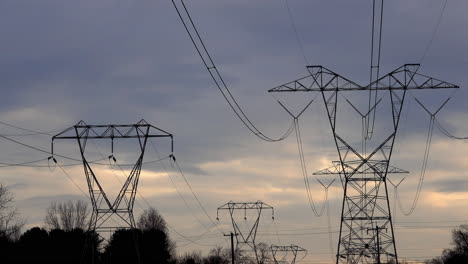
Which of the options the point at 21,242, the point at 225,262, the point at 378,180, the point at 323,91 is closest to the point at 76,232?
the point at 21,242

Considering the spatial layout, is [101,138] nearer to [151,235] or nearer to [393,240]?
[393,240]

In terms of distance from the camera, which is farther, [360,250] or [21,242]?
[21,242]

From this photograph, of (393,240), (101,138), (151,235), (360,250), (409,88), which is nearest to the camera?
(409,88)

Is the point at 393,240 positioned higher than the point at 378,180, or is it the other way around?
the point at 378,180

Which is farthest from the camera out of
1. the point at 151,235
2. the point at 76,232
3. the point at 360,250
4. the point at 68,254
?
the point at 151,235

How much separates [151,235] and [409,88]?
7686 cm

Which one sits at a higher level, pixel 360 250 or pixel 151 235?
pixel 151 235

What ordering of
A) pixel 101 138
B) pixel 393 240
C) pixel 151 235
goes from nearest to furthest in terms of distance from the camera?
pixel 101 138
pixel 393 240
pixel 151 235

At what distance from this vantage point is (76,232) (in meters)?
110

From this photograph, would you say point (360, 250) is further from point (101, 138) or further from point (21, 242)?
point (21, 242)

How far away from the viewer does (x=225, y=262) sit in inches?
5871

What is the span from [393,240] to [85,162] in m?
23.8

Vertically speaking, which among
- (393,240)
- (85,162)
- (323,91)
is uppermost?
(323,91)

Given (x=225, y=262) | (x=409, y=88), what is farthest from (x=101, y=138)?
(x=225, y=262)
